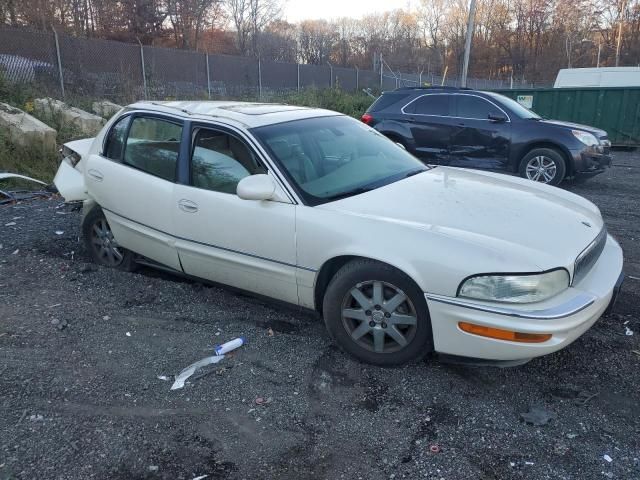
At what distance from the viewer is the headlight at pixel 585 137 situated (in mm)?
8750

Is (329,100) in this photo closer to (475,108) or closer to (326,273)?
(475,108)

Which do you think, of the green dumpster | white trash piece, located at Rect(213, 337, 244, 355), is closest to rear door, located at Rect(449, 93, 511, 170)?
white trash piece, located at Rect(213, 337, 244, 355)

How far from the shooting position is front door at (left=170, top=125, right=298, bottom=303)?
138 inches

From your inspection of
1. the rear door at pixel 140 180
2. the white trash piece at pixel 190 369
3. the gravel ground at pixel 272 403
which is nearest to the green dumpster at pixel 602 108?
the gravel ground at pixel 272 403

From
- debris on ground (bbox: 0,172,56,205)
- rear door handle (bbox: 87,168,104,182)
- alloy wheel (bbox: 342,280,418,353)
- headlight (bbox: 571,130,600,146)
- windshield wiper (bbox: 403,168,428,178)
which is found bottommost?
debris on ground (bbox: 0,172,56,205)

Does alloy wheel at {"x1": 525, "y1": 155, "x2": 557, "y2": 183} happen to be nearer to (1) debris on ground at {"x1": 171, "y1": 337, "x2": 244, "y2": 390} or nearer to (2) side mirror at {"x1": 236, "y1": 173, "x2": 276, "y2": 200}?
(2) side mirror at {"x1": 236, "y1": 173, "x2": 276, "y2": 200}

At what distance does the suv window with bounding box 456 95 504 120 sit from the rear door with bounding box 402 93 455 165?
0.65ft

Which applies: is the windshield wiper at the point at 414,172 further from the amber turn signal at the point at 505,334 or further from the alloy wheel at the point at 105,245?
the alloy wheel at the point at 105,245

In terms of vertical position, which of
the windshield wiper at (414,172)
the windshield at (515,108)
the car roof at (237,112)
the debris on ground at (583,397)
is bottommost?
the debris on ground at (583,397)

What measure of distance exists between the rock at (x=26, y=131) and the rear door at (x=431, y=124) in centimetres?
657

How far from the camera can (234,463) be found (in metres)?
2.48

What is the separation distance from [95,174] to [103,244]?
2.29ft

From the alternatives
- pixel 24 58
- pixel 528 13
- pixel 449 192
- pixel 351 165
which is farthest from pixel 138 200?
pixel 528 13

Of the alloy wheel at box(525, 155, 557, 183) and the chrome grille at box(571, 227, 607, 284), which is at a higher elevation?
the chrome grille at box(571, 227, 607, 284)
